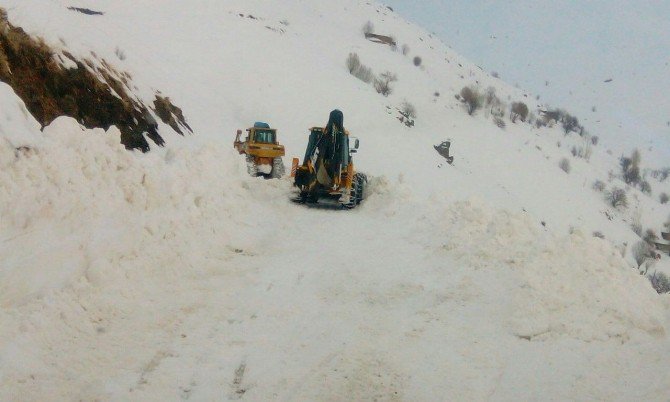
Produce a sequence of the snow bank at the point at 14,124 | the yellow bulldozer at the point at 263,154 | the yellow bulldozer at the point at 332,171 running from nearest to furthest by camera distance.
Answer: the snow bank at the point at 14,124, the yellow bulldozer at the point at 332,171, the yellow bulldozer at the point at 263,154

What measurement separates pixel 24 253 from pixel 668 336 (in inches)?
266

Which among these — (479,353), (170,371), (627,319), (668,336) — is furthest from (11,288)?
(668,336)

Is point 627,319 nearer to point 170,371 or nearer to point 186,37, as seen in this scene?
point 170,371

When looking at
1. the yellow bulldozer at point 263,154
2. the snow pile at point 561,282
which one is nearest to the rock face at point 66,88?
the yellow bulldozer at point 263,154

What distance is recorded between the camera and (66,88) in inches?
433

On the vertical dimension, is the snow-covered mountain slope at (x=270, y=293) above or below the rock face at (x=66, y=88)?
below

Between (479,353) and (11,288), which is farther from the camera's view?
(479,353)

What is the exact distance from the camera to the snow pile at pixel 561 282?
19.1 feet

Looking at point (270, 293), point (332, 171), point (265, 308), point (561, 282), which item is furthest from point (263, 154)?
point (561, 282)

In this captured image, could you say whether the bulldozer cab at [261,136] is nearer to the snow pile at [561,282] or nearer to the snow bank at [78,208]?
the snow bank at [78,208]

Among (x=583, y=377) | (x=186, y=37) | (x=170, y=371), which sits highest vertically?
(x=186, y=37)

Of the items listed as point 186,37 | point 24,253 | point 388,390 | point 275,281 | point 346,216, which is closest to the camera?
point 388,390

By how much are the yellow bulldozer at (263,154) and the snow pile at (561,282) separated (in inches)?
466

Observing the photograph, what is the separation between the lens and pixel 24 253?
500 centimetres
